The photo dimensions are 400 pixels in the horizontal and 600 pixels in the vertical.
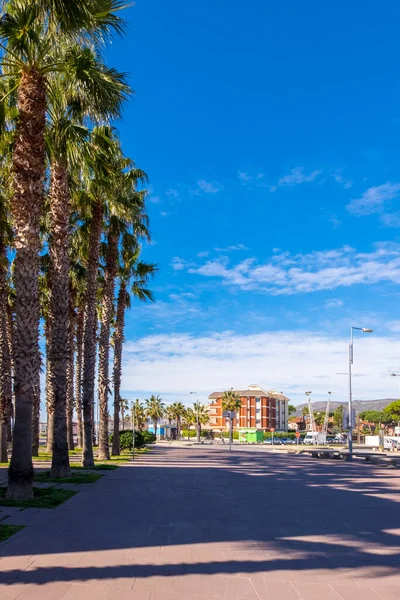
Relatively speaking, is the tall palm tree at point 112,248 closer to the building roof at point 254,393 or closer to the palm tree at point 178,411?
the palm tree at point 178,411

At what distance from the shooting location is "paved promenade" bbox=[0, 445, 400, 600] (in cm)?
672

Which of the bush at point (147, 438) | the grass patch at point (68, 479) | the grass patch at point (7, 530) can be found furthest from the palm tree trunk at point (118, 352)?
the grass patch at point (7, 530)

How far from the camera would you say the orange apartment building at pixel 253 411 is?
12162 cm

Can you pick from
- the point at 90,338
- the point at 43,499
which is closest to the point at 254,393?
the point at 90,338

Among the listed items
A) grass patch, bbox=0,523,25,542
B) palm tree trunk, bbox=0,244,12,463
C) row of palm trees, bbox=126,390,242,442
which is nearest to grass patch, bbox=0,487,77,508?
grass patch, bbox=0,523,25,542

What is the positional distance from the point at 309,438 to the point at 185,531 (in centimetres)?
8295

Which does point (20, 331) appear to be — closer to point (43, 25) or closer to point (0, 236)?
point (43, 25)

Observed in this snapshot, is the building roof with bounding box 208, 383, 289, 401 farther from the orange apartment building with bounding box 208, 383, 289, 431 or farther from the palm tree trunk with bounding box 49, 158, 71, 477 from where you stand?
the palm tree trunk with bounding box 49, 158, 71, 477

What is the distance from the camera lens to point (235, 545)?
9008 millimetres

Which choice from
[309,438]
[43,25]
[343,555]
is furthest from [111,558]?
[309,438]

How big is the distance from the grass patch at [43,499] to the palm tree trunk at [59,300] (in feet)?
10.4

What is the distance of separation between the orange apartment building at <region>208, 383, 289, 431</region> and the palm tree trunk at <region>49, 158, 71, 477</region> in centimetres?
10286

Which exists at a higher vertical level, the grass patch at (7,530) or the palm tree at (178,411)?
the grass patch at (7,530)

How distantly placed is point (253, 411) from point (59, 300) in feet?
353
